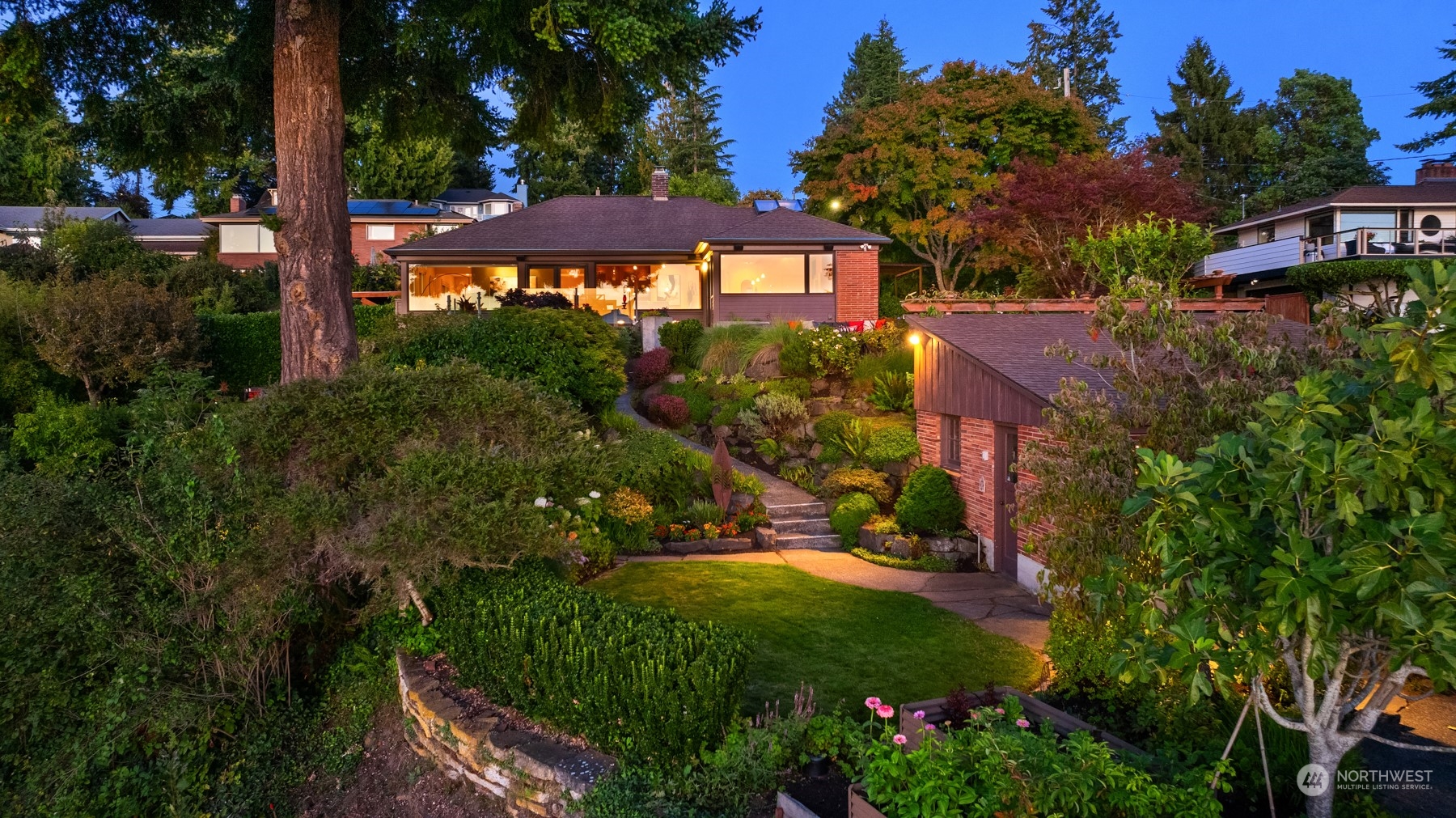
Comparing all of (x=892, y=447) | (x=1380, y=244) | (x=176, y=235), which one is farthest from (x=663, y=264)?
(x=176, y=235)

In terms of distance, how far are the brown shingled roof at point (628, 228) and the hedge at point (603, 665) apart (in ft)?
64.8

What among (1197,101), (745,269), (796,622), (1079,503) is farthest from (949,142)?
(1079,503)

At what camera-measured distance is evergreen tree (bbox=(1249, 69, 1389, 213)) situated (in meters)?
36.3

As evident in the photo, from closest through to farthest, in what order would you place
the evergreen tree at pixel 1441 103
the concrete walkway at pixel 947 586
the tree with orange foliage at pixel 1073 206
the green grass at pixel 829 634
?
the green grass at pixel 829 634 < the concrete walkway at pixel 947 586 < the tree with orange foliage at pixel 1073 206 < the evergreen tree at pixel 1441 103

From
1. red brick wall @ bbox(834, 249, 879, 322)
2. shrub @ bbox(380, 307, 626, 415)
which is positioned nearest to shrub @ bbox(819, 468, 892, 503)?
shrub @ bbox(380, 307, 626, 415)

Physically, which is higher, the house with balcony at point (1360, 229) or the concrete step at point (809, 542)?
the house with balcony at point (1360, 229)

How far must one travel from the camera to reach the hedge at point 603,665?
5176 millimetres

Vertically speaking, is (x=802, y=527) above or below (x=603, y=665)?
below

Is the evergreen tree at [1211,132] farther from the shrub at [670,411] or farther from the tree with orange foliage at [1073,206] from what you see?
the shrub at [670,411]

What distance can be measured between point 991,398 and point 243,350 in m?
17.2

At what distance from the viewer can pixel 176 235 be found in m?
44.3

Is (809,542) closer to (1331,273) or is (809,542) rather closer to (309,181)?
(309,181)

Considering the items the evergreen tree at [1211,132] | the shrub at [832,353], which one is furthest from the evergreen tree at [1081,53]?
the shrub at [832,353]

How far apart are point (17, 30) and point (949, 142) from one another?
2650 centimetres
